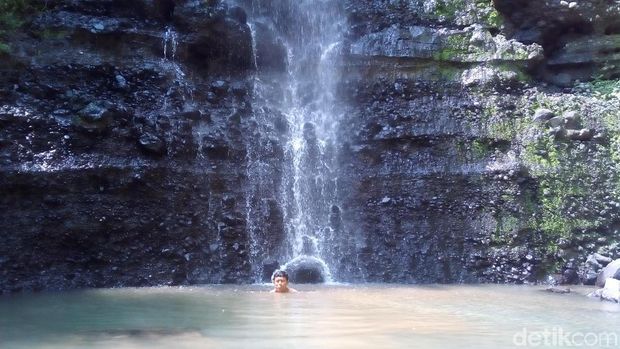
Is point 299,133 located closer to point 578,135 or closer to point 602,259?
point 578,135

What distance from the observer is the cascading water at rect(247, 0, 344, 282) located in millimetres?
12805

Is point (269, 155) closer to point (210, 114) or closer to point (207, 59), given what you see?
point (210, 114)

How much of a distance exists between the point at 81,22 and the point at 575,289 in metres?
10.9

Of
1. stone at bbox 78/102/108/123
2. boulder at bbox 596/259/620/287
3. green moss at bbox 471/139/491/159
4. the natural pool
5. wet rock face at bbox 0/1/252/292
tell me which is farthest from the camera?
green moss at bbox 471/139/491/159

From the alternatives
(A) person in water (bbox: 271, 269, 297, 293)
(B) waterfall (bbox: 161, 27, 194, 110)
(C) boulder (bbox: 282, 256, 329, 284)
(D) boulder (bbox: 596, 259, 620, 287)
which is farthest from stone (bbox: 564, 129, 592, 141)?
(B) waterfall (bbox: 161, 27, 194, 110)

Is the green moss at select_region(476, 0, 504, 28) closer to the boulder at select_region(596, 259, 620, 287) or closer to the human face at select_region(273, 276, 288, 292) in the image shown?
the boulder at select_region(596, 259, 620, 287)

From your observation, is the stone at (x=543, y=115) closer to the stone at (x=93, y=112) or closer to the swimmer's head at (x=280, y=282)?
the swimmer's head at (x=280, y=282)

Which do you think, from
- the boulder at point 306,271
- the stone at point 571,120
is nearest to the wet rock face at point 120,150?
the boulder at point 306,271

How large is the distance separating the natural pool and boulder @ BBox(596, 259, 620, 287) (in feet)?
1.95

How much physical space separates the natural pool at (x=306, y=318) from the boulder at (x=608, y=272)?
59 cm

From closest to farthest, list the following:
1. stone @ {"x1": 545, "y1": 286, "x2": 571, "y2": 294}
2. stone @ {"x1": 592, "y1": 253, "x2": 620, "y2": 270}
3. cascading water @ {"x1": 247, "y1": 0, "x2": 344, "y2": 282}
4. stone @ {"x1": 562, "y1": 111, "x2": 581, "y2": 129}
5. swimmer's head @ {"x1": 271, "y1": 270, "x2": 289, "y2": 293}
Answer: swimmer's head @ {"x1": 271, "y1": 270, "x2": 289, "y2": 293}, stone @ {"x1": 545, "y1": 286, "x2": 571, "y2": 294}, stone @ {"x1": 592, "y1": 253, "x2": 620, "y2": 270}, cascading water @ {"x1": 247, "y1": 0, "x2": 344, "y2": 282}, stone @ {"x1": 562, "y1": 111, "x2": 581, "y2": 129}

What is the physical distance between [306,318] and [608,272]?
249 inches

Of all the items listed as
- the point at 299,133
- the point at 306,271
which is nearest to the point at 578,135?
the point at 299,133

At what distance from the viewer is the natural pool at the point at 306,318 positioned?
244 inches
